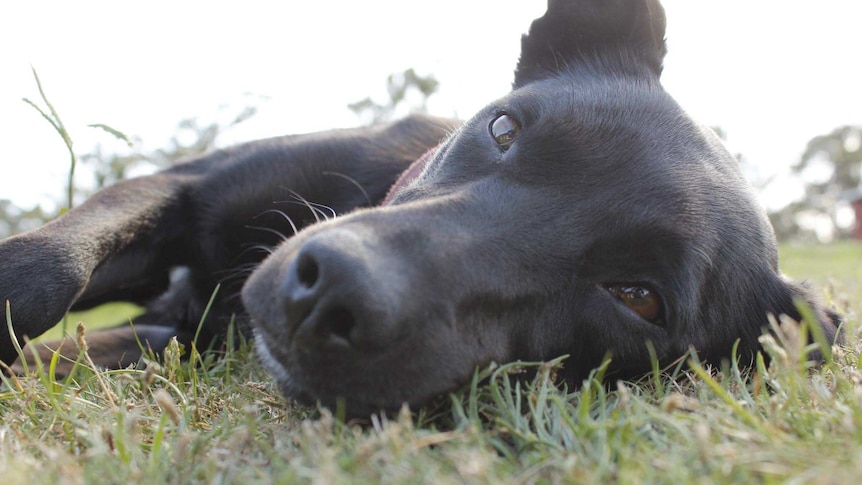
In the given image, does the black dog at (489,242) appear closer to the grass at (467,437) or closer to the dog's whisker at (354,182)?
the dog's whisker at (354,182)

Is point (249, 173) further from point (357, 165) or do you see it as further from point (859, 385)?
point (859, 385)

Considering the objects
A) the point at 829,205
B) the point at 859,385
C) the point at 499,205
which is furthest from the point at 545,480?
the point at 829,205

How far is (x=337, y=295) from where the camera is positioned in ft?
4.19

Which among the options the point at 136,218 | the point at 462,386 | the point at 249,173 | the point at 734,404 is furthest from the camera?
the point at 249,173


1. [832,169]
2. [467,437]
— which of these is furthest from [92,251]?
[832,169]

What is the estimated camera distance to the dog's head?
139 centimetres

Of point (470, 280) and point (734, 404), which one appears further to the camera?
point (470, 280)

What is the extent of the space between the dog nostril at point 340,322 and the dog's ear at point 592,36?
163cm

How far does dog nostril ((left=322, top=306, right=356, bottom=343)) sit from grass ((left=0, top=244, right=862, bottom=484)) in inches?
6.1

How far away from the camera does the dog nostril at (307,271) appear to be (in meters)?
1.35

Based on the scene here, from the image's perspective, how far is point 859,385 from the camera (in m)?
1.39

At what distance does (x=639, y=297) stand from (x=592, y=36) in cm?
124

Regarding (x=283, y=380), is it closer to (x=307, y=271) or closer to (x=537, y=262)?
(x=307, y=271)

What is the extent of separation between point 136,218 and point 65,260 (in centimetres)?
51
